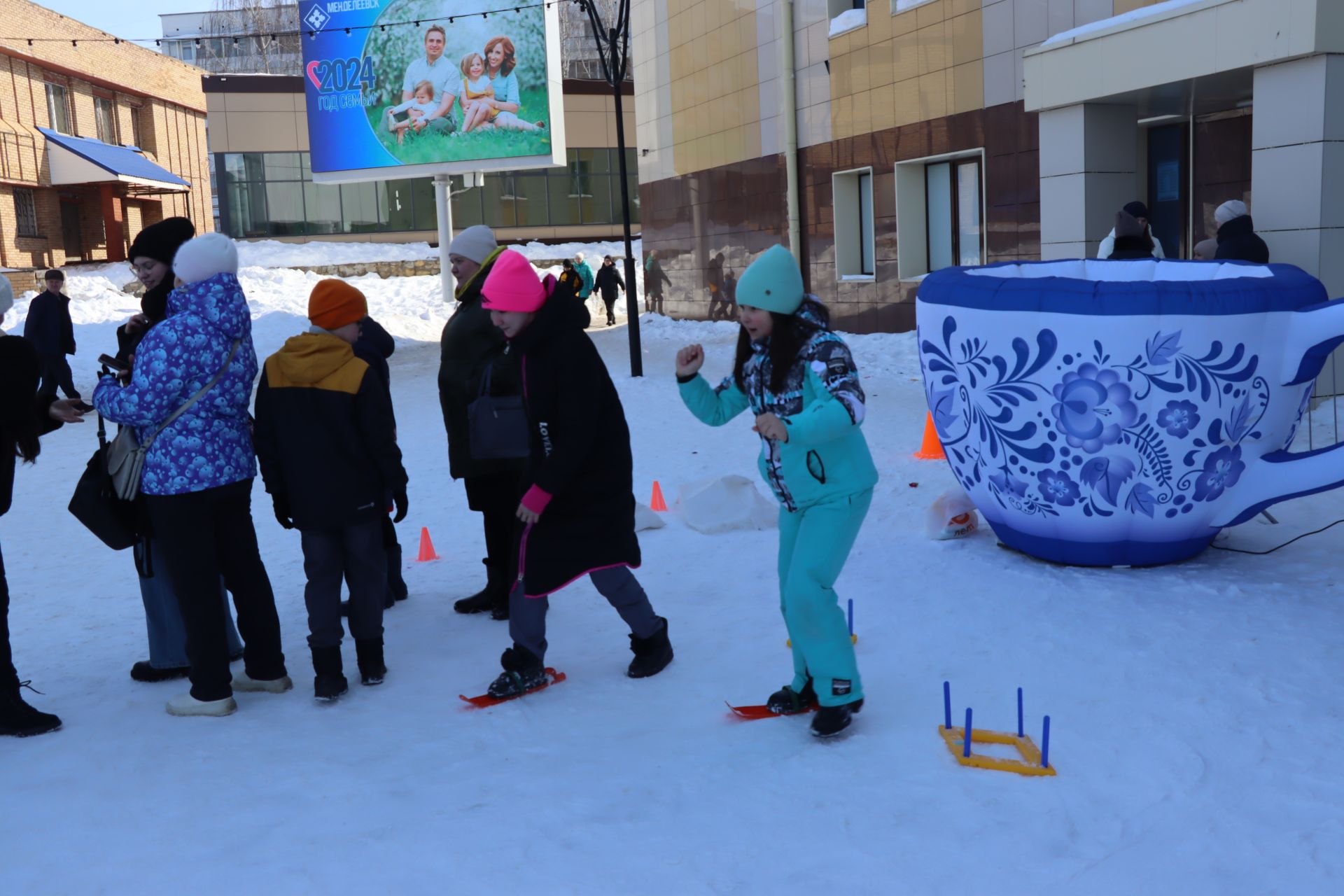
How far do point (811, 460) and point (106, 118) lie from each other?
34190mm

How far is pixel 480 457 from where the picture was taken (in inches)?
173

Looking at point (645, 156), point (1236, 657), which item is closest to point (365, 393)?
point (1236, 657)

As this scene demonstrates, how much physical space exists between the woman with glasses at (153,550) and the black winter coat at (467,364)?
43.1 inches

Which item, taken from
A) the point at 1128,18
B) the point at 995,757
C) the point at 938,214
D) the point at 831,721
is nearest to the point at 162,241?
the point at 831,721

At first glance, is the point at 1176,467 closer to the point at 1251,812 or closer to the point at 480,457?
the point at 1251,812

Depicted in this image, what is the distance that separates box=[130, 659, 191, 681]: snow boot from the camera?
4562 mm

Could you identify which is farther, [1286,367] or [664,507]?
[664,507]

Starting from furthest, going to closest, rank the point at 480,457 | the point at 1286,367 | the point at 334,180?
the point at 334,180 < the point at 1286,367 < the point at 480,457

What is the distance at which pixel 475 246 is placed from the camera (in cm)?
498

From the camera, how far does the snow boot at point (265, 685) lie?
14.4ft

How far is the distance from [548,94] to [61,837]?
22883 mm

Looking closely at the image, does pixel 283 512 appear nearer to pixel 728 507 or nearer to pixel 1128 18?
pixel 728 507

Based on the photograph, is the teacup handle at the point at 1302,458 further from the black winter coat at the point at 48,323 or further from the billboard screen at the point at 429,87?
the billboard screen at the point at 429,87

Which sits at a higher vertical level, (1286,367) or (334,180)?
(334,180)
